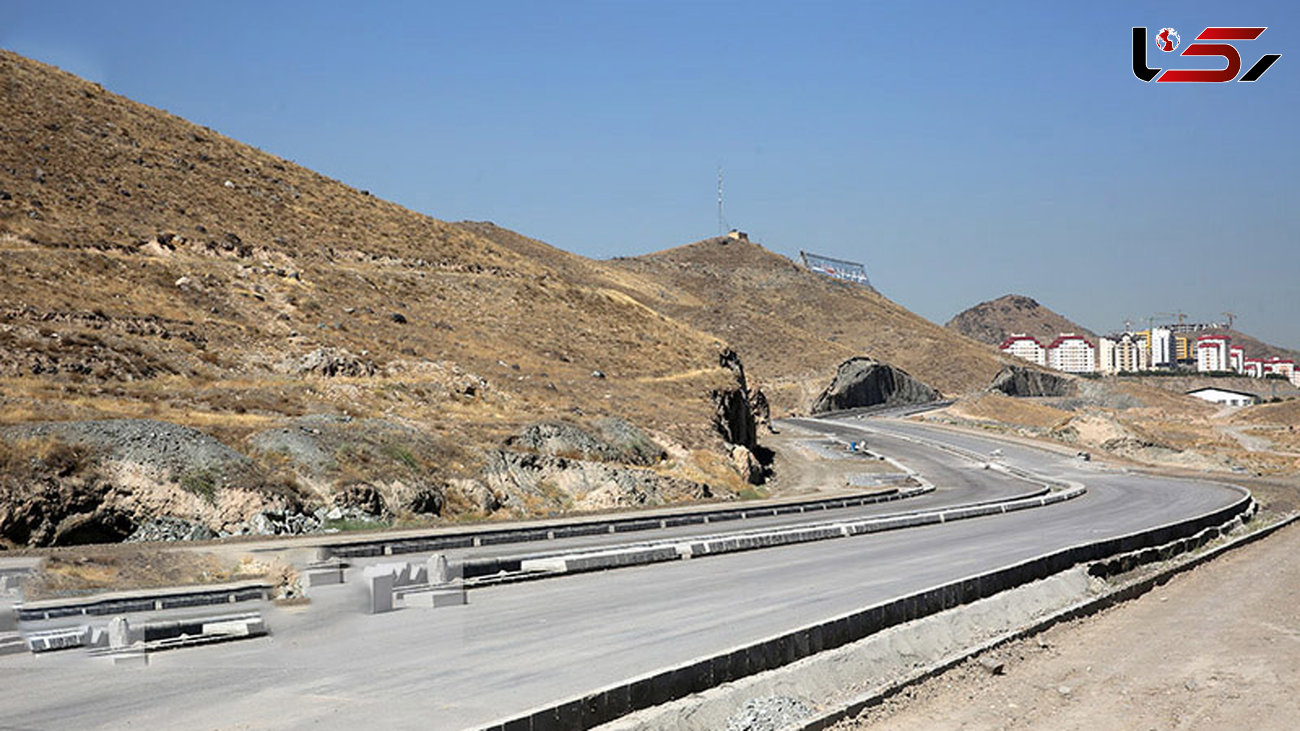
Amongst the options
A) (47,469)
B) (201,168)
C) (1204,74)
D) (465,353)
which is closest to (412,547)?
(47,469)

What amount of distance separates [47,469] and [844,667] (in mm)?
22264

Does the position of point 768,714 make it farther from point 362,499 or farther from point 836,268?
point 836,268

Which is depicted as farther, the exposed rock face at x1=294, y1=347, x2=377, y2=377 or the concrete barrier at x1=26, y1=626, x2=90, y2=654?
the exposed rock face at x1=294, y1=347, x2=377, y2=377

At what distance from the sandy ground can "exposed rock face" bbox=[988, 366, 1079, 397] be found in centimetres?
11759

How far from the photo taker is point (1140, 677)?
15.3 m

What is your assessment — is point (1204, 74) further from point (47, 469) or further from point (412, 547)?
point (47, 469)

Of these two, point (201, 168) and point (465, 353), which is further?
point (201, 168)

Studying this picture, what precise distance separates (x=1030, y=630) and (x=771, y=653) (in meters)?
6.14

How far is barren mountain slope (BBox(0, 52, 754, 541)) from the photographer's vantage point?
40406mm

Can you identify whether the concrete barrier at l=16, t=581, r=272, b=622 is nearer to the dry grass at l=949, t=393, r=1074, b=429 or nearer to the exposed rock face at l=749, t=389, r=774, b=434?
the exposed rock face at l=749, t=389, r=774, b=434

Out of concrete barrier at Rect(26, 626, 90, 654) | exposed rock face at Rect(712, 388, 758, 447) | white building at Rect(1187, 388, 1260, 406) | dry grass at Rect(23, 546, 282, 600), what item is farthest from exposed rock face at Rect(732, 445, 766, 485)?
white building at Rect(1187, 388, 1260, 406)

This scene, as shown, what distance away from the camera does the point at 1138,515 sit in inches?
1570

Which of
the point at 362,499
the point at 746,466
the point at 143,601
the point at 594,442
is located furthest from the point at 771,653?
the point at 746,466

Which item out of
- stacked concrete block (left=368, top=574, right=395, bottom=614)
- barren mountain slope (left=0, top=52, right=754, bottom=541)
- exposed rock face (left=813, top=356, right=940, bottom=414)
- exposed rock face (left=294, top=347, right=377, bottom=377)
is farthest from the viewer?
exposed rock face (left=813, top=356, right=940, bottom=414)
